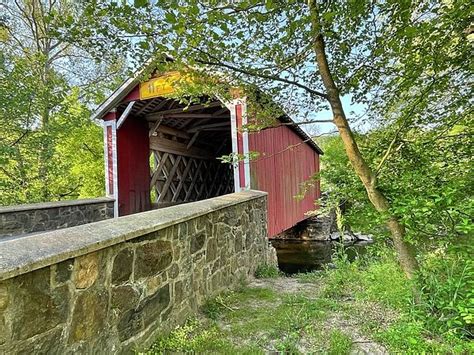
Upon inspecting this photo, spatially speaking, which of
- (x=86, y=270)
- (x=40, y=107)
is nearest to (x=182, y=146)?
(x=40, y=107)

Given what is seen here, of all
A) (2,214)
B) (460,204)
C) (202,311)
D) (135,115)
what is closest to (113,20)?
(202,311)

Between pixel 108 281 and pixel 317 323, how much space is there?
1.64 m

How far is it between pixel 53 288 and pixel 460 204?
243 cm

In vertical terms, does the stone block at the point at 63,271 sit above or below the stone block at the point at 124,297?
above

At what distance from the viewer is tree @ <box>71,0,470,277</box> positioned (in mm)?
2387

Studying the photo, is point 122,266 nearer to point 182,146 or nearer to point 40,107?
point 40,107

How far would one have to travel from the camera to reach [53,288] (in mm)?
1265

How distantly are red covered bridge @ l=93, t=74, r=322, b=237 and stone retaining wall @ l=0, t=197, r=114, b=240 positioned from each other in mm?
765

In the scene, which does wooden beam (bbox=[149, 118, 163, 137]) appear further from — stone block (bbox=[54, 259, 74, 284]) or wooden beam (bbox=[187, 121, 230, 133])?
stone block (bbox=[54, 259, 74, 284])

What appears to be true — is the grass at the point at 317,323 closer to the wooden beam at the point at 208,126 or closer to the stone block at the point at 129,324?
the stone block at the point at 129,324

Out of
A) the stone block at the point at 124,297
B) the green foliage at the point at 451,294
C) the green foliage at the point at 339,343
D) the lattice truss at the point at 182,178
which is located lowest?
the green foliage at the point at 339,343

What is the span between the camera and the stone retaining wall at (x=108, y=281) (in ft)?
3.74

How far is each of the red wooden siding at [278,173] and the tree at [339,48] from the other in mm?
1937

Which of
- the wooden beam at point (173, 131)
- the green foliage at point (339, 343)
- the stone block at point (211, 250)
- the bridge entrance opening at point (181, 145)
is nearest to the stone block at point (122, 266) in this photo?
the stone block at point (211, 250)
